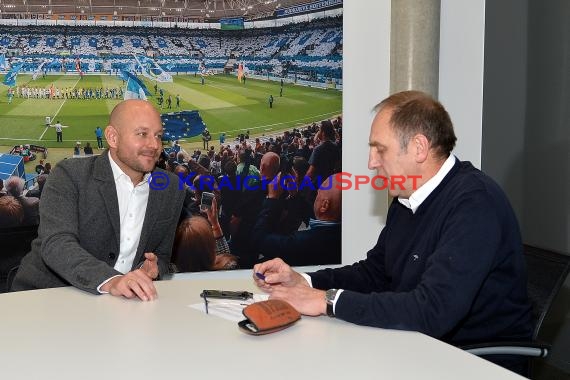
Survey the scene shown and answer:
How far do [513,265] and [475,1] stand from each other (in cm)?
313

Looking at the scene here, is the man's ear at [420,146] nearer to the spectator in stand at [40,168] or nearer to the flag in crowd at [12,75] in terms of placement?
the spectator in stand at [40,168]

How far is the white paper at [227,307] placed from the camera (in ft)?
7.02

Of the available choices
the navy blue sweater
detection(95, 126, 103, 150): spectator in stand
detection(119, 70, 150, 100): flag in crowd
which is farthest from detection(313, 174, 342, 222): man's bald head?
the navy blue sweater

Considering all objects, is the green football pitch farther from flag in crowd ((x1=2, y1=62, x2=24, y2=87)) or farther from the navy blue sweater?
the navy blue sweater

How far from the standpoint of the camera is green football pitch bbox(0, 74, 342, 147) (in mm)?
4344

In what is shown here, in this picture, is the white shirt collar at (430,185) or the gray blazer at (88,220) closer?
the white shirt collar at (430,185)

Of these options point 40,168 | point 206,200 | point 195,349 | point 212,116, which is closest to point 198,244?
point 206,200

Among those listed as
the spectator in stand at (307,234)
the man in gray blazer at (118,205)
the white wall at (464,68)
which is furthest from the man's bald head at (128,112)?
the white wall at (464,68)

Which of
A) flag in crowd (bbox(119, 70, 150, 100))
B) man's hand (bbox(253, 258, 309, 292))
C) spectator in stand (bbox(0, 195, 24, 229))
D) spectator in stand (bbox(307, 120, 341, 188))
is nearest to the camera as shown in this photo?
man's hand (bbox(253, 258, 309, 292))

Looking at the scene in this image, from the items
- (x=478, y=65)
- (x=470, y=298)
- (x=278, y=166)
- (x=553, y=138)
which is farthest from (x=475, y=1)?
(x=470, y=298)

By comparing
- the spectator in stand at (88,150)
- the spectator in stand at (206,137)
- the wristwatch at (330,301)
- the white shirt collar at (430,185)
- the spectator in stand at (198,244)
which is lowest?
the spectator in stand at (198,244)

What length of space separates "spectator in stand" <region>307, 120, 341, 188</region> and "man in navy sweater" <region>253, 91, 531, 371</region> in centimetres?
233

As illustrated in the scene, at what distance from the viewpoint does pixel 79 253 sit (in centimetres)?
264

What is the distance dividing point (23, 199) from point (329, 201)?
208 cm
